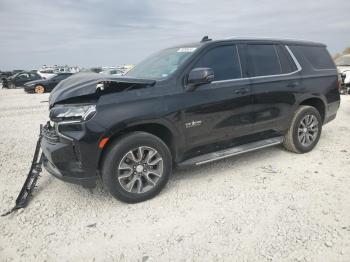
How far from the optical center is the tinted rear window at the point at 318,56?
4762mm

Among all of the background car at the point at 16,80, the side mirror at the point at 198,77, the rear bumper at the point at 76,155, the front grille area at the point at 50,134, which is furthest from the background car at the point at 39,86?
the side mirror at the point at 198,77

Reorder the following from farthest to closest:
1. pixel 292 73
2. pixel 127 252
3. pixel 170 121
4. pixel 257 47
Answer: pixel 292 73, pixel 257 47, pixel 170 121, pixel 127 252

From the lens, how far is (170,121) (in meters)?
3.30

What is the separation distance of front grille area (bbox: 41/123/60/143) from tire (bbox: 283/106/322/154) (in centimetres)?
356

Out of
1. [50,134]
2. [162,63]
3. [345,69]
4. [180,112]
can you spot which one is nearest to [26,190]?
[50,134]

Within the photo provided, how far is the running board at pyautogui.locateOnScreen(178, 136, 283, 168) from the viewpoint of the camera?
3.57m

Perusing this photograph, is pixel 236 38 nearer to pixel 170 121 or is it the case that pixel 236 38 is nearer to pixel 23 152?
pixel 170 121

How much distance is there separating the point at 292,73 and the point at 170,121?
241cm

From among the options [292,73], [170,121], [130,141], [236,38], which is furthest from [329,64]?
[130,141]

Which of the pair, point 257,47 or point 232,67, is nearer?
point 232,67

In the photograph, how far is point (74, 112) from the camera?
2912mm

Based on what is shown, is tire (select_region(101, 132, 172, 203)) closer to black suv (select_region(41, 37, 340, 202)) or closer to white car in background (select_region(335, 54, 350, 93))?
black suv (select_region(41, 37, 340, 202))

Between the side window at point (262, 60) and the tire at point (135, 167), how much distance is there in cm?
183

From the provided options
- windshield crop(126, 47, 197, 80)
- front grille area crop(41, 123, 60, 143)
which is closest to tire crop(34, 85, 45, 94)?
windshield crop(126, 47, 197, 80)
